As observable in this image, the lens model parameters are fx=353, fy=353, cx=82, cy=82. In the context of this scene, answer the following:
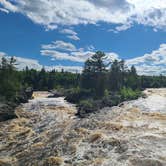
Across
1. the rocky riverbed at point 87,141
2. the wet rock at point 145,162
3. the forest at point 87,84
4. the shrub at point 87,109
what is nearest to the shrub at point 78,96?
the forest at point 87,84

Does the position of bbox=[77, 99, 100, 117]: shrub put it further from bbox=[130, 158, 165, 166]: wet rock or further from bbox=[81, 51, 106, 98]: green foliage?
bbox=[81, 51, 106, 98]: green foliage

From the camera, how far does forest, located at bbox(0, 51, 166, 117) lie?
64669 mm

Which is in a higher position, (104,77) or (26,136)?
(104,77)

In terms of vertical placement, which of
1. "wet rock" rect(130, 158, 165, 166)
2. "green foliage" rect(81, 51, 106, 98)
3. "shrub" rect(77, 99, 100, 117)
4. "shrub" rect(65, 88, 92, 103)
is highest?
"green foliage" rect(81, 51, 106, 98)

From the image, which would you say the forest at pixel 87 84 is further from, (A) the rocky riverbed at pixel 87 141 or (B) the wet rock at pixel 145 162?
(B) the wet rock at pixel 145 162

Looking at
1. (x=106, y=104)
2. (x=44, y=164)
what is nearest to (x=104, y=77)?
(x=106, y=104)

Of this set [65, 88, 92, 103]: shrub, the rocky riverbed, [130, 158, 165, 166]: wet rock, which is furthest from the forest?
[130, 158, 165, 166]: wet rock

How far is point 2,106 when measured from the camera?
51031 mm

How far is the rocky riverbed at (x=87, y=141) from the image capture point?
24859 mm

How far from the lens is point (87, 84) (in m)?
90.6

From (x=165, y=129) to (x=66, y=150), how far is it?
10212 mm

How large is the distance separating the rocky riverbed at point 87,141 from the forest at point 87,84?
8745 mm

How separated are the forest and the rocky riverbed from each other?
875 cm

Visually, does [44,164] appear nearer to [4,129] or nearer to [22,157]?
[22,157]
